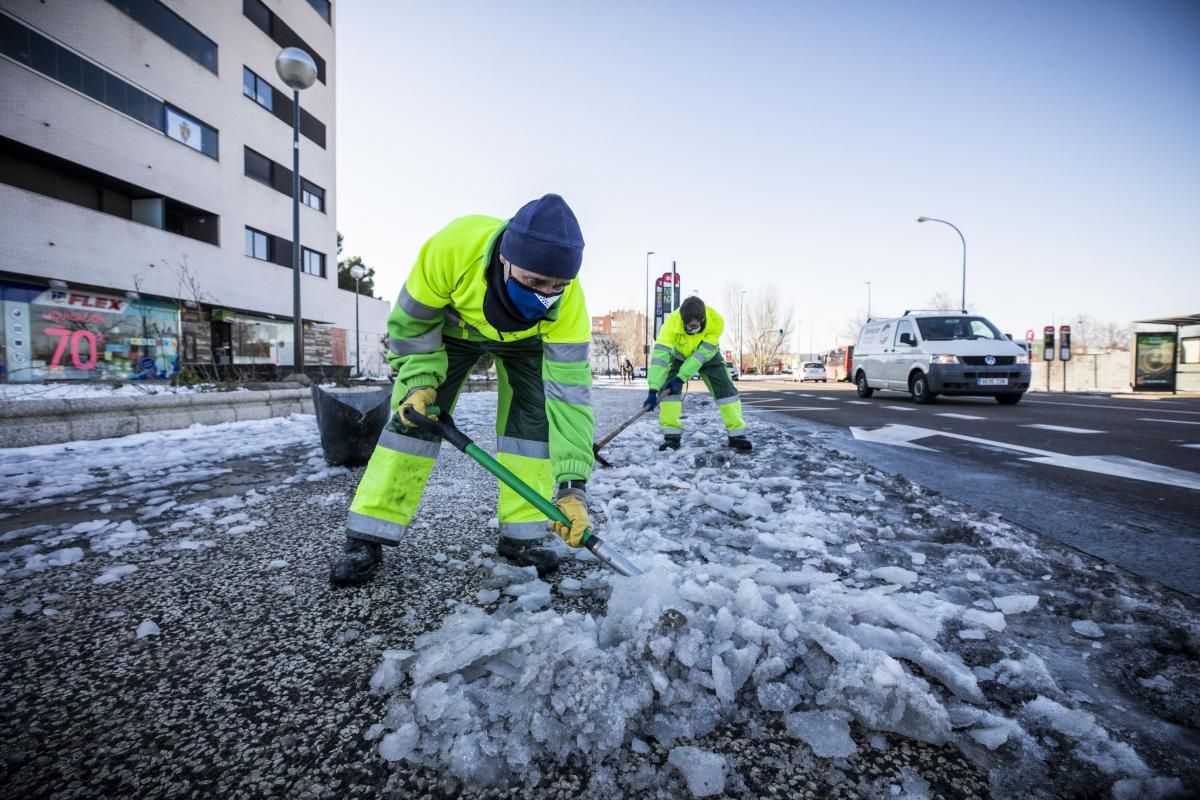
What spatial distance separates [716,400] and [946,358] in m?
6.74

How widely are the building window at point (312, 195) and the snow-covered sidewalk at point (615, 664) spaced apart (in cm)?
2123

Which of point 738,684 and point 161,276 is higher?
point 161,276

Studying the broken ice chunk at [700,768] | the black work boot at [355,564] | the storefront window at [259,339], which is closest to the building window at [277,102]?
the storefront window at [259,339]

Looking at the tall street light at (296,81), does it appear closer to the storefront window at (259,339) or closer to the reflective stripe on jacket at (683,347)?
the reflective stripe on jacket at (683,347)

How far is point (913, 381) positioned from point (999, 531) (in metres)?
9.02

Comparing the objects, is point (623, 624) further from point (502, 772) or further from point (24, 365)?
point (24, 365)

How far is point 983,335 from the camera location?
9.86 metres

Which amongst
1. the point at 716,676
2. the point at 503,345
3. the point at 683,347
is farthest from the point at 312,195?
the point at 716,676

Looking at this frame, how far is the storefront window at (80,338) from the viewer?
10.4 m

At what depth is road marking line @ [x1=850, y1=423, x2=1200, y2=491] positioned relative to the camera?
3250 mm

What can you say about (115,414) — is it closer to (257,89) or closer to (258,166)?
(258,166)

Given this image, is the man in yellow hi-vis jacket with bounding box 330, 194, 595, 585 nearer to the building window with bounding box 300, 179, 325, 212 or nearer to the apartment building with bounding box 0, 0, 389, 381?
the apartment building with bounding box 0, 0, 389, 381

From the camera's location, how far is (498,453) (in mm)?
2234

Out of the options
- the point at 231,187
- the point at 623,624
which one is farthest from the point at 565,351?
the point at 231,187
